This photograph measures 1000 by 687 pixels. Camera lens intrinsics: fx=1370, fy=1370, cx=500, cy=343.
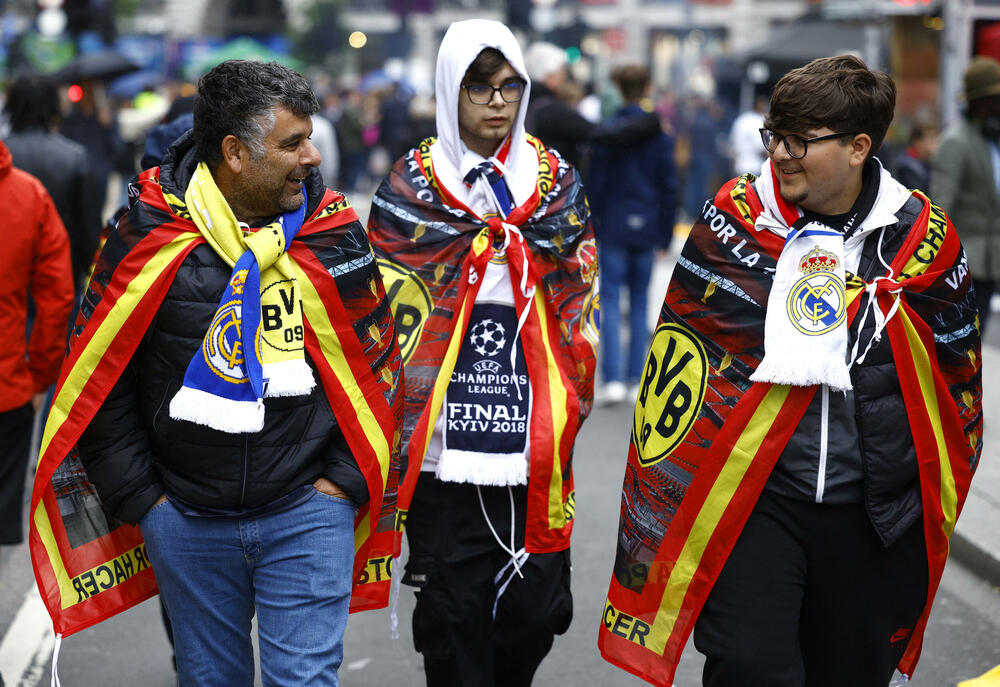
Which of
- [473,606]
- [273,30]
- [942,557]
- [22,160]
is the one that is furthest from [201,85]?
[273,30]

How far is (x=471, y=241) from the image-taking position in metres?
4.13

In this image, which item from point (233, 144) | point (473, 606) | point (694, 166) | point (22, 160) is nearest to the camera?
point (233, 144)

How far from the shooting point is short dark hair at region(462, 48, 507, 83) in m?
4.14

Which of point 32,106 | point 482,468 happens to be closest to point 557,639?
point 482,468

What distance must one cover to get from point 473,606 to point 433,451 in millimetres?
480

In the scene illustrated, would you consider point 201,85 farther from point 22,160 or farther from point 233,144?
point 22,160

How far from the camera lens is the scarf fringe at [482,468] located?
4.02 m

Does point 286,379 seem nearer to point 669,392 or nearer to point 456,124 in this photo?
point 669,392

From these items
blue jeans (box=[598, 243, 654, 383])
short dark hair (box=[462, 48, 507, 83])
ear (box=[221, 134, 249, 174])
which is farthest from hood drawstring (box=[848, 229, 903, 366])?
blue jeans (box=[598, 243, 654, 383])

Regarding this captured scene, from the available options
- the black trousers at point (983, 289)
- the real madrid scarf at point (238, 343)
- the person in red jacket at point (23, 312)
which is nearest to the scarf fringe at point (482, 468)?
the real madrid scarf at point (238, 343)

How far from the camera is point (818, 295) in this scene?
3312 mm

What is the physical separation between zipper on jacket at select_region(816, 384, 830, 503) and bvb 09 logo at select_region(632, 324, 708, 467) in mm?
308

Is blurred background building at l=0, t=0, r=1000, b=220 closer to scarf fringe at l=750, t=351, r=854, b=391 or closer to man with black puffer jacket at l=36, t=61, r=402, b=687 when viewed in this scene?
man with black puffer jacket at l=36, t=61, r=402, b=687

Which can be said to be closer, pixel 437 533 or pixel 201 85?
pixel 201 85
